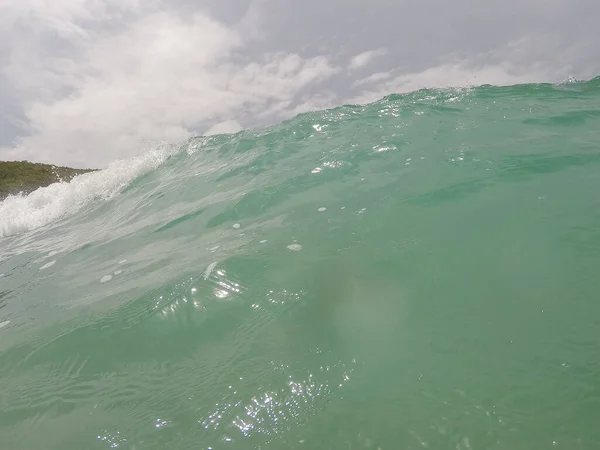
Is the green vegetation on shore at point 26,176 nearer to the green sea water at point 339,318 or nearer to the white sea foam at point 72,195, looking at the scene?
the white sea foam at point 72,195

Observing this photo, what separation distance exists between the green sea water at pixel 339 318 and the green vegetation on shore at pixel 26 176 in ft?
89.5

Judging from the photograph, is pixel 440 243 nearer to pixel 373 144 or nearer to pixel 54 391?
pixel 54 391

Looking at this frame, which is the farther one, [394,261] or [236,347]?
[394,261]

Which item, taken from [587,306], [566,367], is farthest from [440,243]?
[566,367]

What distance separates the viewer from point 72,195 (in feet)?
57.2

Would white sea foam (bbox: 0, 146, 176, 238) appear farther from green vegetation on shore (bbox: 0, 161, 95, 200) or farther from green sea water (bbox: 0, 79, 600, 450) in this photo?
green vegetation on shore (bbox: 0, 161, 95, 200)

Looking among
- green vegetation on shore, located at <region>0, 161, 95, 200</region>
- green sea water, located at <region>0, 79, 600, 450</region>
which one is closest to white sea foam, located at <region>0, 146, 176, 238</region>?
green sea water, located at <region>0, 79, 600, 450</region>

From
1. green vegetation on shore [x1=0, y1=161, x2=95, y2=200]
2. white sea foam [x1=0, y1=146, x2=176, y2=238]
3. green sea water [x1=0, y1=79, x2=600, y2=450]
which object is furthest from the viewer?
green vegetation on shore [x1=0, y1=161, x2=95, y2=200]

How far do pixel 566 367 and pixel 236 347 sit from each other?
2.53m

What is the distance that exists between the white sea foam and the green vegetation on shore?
1247 centimetres

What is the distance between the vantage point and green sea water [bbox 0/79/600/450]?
2.48 metres

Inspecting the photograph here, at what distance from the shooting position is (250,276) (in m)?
4.58

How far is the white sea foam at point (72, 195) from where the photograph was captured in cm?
1572

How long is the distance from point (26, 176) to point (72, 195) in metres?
19.5
